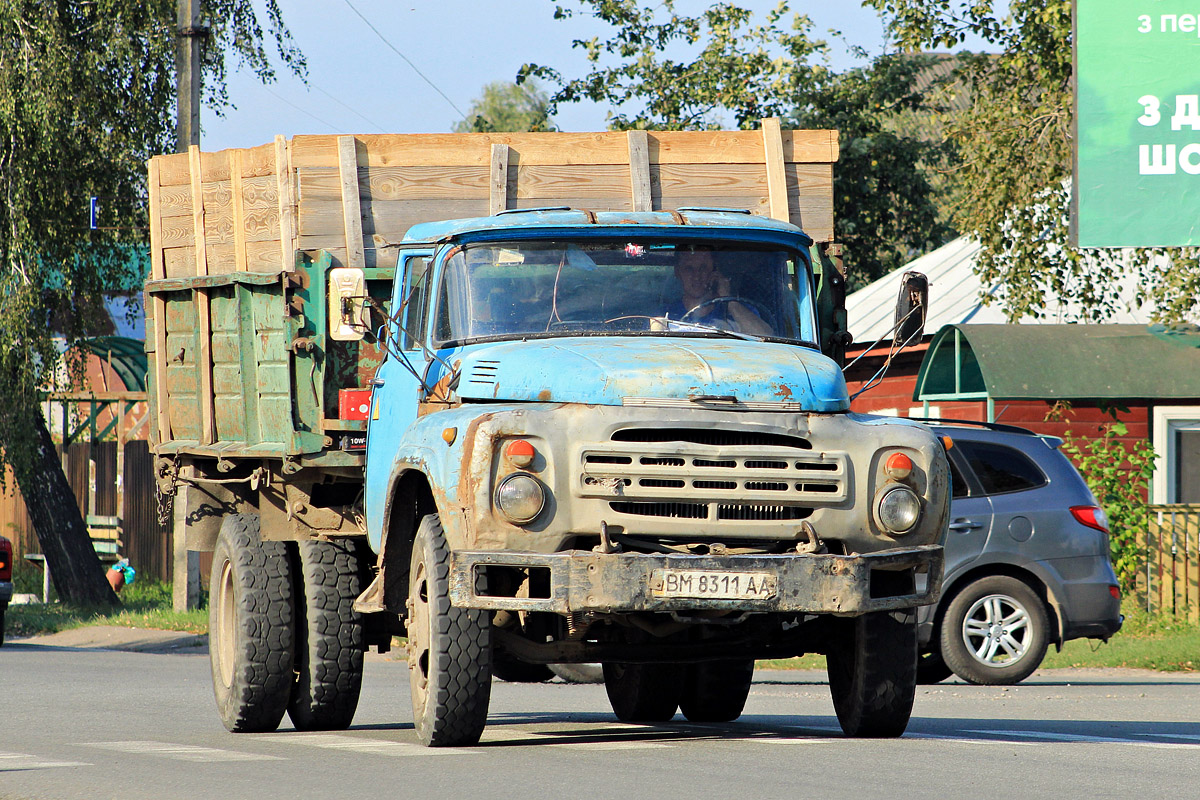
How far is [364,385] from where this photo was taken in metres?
9.75

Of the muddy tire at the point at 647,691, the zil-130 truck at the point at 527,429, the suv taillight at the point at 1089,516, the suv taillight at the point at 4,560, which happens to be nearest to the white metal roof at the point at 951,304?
the suv taillight at the point at 1089,516

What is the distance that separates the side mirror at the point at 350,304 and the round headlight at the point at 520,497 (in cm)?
155

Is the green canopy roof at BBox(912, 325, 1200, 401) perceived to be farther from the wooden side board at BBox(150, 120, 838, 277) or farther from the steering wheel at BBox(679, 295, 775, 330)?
the steering wheel at BBox(679, 295, 775, 330)

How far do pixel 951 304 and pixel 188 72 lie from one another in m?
10.7

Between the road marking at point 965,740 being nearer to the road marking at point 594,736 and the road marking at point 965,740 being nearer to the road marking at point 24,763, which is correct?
the road marking at point 594,736

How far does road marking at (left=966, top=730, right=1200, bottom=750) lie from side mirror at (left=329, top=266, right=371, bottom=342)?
13.1 ft

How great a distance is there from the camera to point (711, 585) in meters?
7.14

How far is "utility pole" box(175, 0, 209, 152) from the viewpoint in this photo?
20.8 meters

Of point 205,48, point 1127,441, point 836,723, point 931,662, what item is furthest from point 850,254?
point 836,723

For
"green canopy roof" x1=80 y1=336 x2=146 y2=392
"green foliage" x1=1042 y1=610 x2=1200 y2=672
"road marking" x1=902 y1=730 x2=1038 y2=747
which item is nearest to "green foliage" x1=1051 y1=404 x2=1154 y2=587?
"green foliage" x1=1042 y1=610 x2=1200 y2=672

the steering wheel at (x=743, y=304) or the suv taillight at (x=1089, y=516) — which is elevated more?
the steering wheel at (x=743, y=304)

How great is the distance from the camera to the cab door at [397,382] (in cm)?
857

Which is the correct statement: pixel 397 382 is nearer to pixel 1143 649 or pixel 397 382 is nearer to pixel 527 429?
pixel 527 429

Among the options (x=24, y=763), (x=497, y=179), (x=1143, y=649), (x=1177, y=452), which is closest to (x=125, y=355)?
(x=1177, y=452)
